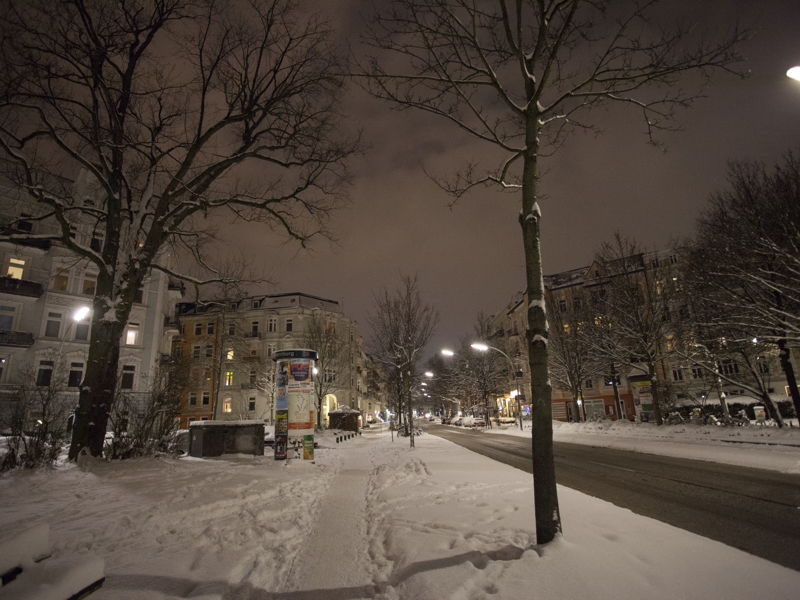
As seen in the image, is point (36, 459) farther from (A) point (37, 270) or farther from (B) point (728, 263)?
(A) point (37, 270)

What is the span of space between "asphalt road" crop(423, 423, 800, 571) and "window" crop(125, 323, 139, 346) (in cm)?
2995

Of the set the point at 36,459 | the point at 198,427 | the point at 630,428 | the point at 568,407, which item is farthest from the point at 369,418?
the point at 36,459

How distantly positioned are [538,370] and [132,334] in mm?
34076

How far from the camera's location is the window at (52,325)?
27516 millimetres

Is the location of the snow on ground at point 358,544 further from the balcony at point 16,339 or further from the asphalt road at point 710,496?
the balcony at point 16,339

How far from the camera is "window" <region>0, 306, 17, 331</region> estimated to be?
26.0 metres

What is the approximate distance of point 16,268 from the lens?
89.0ft

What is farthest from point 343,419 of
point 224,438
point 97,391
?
point 97,391

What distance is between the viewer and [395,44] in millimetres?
6102

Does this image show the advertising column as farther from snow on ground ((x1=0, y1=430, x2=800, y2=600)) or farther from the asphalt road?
the asphalt road

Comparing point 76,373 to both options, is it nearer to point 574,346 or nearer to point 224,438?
point 224,438

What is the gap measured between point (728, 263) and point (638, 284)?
825 centimetres

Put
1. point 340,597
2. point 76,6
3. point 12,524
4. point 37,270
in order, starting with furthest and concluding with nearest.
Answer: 1. point 37,270
2. point 76,6
3. point 12,524
4. point 340,597

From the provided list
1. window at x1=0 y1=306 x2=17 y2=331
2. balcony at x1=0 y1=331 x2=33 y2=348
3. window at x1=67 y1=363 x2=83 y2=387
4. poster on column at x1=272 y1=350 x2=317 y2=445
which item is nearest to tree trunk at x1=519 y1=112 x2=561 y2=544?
poster on column at x1=272 y1=350 x2=317 y2=445
